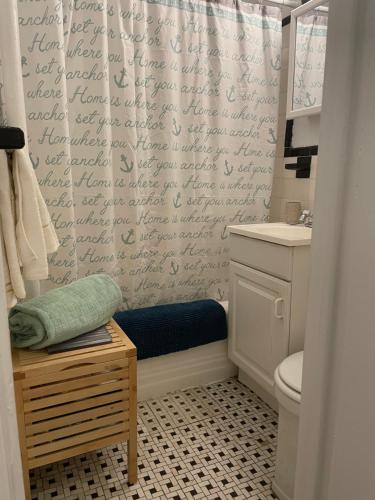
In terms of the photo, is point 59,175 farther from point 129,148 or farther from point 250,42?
point 250,42

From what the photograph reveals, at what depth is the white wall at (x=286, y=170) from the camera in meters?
1.98

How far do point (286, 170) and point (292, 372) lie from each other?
50.1 inches

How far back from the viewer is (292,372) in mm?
1316

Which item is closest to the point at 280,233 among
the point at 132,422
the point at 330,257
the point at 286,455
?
the point at 286,455

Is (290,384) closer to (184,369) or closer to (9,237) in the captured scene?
(184,369)

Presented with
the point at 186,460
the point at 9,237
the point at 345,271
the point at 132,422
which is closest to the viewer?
the point at 345,271

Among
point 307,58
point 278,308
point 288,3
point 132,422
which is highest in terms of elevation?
point 288,3

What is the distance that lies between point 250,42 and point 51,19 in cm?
101


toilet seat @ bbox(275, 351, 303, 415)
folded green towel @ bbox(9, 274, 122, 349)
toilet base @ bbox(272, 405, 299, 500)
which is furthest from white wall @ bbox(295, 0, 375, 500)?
folded green towel @ bbox(9, 274, 122, 349)

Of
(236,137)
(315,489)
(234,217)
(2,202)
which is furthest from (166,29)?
(315,489)

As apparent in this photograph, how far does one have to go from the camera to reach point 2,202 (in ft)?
3.33

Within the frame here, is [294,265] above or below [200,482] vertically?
above

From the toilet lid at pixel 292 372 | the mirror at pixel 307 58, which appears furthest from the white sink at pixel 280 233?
the mirror at pixel 307 58

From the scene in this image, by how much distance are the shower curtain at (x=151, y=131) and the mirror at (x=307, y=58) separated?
100 mm
